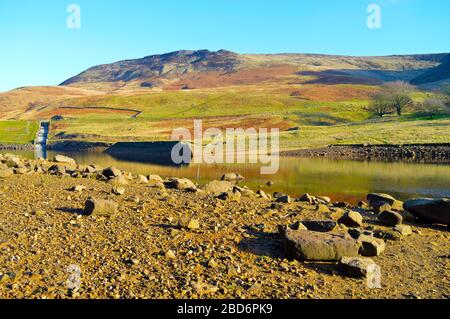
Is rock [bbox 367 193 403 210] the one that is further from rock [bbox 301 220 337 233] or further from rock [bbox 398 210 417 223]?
rock [bbox 301 220 337 233]

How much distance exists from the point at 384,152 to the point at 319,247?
5806cm

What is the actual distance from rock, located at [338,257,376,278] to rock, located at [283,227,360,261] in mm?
460

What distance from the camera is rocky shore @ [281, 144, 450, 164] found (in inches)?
2409

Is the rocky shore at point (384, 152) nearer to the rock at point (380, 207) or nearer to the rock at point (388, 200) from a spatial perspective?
the rock at point (388, 200)

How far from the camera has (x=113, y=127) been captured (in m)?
108

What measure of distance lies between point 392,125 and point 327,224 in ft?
256

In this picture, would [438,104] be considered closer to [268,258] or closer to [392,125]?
[392,125]

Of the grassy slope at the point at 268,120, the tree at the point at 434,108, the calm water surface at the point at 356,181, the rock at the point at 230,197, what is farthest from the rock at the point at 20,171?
the tree at the point at 434,108

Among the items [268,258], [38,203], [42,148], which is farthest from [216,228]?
[42,148]

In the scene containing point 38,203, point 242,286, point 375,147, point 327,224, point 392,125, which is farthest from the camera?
point 392,125

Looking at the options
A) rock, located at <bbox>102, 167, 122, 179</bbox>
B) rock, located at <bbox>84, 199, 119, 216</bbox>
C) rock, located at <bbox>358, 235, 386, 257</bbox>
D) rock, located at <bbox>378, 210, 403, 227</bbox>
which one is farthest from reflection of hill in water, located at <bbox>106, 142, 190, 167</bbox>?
rock, located at <bbox>358, 235, 386, 257</bbox>

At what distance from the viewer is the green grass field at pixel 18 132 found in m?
103

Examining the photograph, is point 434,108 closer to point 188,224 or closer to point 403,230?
point 403,230

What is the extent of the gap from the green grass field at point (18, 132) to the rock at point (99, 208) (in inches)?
3729
